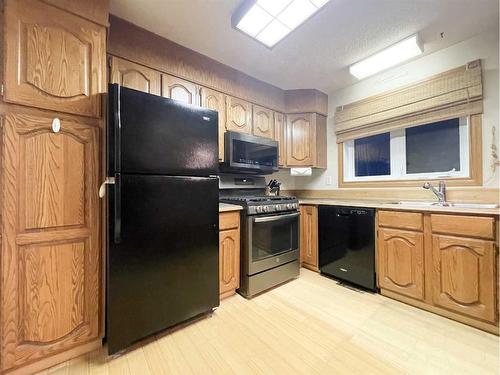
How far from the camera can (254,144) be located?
2.48 m

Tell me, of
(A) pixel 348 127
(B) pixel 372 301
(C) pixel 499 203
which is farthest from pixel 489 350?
(A) pixel 348 127

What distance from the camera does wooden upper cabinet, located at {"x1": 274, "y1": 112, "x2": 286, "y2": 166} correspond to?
2.85 metres

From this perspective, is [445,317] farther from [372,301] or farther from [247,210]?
[247,210]

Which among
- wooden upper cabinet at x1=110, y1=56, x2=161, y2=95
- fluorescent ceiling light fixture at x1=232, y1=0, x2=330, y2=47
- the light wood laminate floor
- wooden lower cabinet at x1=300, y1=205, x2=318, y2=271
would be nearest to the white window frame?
wooden lower cabinet at x1=300, y1=205, x2=318, y2=271

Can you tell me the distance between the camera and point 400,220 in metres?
1.91

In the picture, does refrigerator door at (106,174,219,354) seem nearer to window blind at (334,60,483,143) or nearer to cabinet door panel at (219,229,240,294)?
cabinet door panel at (219,229,240,294)

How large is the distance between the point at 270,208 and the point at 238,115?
113 cm

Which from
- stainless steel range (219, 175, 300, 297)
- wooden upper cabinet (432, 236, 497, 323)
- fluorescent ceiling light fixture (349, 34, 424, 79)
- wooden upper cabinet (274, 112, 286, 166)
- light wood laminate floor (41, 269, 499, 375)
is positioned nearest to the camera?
light wood laminate floor (41, 269, 499, 375)

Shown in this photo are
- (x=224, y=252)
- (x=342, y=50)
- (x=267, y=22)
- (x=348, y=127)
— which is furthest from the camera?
(x=348, y=127)

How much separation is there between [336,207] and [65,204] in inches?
91.5

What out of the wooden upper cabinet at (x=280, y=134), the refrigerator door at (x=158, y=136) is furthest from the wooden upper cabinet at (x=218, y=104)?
the wooden upper cabinet at (x=280, y=134)

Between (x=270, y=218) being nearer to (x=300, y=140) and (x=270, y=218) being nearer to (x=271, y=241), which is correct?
(x=271, y=241)

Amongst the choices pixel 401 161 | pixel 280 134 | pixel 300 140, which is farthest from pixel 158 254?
pixel 401 161

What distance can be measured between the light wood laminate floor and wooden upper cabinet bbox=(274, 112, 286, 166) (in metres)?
1.75
